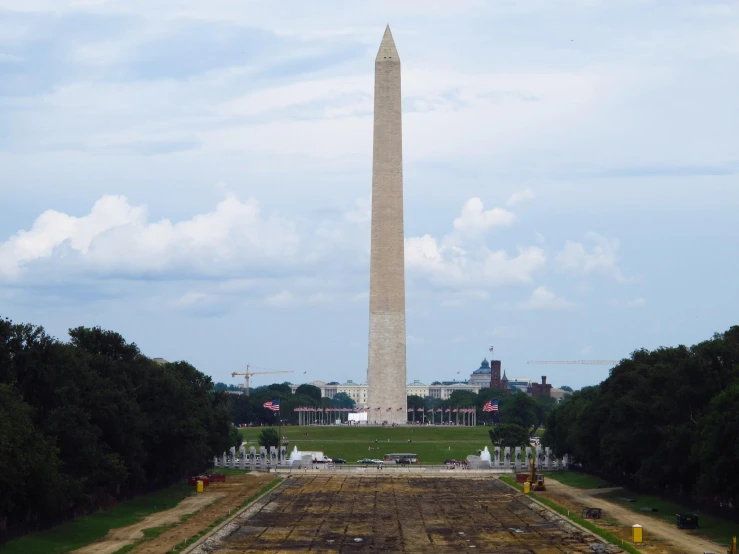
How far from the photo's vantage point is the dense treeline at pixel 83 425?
5128 cm

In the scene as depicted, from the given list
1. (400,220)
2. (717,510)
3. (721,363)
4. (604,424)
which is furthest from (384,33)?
(717,510)

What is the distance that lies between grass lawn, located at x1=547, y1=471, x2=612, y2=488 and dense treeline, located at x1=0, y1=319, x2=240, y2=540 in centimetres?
2621

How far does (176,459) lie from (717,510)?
35.4 m

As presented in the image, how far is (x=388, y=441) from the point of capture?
137 meters

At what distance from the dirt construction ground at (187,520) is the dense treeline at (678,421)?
905 inches

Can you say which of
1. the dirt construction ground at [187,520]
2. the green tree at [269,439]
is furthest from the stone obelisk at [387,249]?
the dirt construction ground at [187,520]

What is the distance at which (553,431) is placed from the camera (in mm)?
109500

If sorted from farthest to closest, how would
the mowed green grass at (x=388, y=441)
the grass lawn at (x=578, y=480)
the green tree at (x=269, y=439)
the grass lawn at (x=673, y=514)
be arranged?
1. the mowed green grass at (x=388, y=441)
2. the green tree at (x=269, y=439)
3. the grass lawn at (x=578, y=480)
4. the grass lawn at (x=673, y=514)

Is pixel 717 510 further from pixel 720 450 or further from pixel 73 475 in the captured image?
pixel 73 475

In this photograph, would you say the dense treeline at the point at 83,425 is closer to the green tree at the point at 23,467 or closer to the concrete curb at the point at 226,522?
the green tree at the point at 23,467

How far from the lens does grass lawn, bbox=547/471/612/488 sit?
8756 cm

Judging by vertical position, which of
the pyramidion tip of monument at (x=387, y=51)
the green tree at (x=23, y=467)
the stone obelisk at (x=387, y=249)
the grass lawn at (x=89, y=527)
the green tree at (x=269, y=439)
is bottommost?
the grass lawn at (x=89, y=527)

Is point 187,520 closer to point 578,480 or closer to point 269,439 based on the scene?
point 578,480

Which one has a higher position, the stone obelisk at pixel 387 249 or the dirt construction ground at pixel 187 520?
the stone obelisk at pixel 387 249
